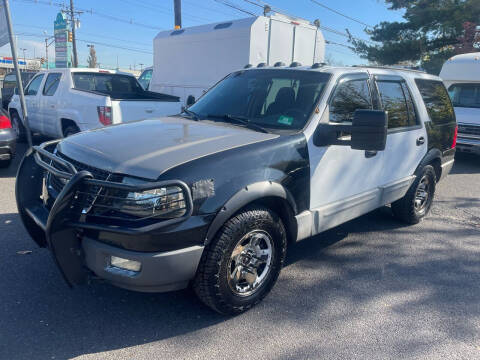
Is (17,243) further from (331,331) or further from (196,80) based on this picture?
(196,80)

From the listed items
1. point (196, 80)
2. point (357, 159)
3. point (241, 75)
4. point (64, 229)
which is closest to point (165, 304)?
point (64, 229)

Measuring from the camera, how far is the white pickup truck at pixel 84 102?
6.77 metres

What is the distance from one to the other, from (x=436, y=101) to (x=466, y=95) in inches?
222

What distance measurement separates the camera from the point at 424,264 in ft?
13.8

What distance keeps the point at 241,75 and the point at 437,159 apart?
2.83 m

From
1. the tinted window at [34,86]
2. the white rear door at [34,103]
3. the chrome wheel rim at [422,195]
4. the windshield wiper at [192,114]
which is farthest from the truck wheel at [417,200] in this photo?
the tinted window at [34,86]

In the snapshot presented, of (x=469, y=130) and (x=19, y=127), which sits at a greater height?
(x=469, y=130)

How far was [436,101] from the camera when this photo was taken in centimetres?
534

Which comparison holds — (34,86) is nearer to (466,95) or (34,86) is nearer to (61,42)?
(466,95)

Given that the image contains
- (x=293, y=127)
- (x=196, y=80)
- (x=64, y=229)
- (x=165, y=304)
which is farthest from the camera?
(x=196, y=80)

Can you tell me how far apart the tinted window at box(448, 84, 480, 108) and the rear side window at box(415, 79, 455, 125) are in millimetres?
5031

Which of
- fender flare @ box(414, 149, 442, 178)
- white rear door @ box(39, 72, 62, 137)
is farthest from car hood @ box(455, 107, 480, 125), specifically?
white rear door @ box(39, 72, 62, 137)

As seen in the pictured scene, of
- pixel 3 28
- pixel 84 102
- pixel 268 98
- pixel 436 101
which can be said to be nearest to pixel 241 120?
pixel 268 98

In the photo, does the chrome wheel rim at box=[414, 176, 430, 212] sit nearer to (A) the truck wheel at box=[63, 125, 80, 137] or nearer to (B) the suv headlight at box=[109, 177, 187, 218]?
(B) the suv headlight at box=[109, 177, 187, 218]
